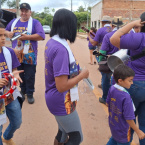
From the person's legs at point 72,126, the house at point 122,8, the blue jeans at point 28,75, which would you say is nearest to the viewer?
the person's legs at point 72,126

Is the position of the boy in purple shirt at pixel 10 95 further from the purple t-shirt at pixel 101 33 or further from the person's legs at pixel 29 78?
the purple t-shirt at pixel 101 33

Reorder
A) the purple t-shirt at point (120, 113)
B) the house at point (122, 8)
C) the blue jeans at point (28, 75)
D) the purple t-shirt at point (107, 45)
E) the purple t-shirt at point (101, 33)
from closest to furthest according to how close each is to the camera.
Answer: the purple t-shirt at point (120, 113) < the purple t-shirt at point (107, 45) < the blue jeans at point (28, 75) < the purple t-shirt at point (101, 33) < the house at point (122, 8)

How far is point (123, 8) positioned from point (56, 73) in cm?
3511

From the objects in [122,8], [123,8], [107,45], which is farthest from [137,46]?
[123,8]

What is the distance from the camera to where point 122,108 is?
2.17 meters

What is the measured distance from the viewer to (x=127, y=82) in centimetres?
218

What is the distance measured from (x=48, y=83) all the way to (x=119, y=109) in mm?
893

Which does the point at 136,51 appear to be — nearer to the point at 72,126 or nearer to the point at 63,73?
the point at 63,73

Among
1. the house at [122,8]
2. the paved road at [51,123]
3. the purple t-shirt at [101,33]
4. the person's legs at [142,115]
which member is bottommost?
the paved road at [51,123]

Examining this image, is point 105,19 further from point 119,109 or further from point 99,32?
point 119,109

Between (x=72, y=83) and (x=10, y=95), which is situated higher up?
(x=72, y=83)

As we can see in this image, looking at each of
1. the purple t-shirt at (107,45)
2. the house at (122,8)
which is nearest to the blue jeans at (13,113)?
the purple t-shirt at (107,45)

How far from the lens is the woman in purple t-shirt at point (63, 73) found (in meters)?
1.74

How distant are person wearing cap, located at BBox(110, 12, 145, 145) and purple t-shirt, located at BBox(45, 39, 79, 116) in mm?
597
